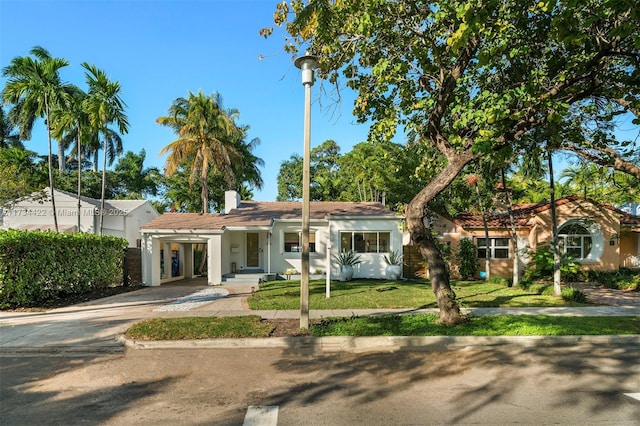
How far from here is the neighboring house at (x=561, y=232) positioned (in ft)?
64.0

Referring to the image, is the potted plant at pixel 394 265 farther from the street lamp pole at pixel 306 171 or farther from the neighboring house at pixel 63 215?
the neighboring house at pixel 63 215

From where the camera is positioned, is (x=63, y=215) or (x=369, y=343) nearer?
(x=369, y=343)

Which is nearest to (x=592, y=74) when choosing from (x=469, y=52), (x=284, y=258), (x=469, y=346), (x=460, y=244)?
(x=469, y=52)

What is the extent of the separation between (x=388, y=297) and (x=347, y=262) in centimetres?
571

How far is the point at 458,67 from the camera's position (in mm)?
8188

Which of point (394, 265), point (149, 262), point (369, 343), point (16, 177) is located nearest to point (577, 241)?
point (394, 265)

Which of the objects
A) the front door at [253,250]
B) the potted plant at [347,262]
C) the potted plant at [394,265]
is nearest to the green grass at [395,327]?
the potted plant at [347,262]

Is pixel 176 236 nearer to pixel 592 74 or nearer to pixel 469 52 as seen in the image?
pixel 469 52

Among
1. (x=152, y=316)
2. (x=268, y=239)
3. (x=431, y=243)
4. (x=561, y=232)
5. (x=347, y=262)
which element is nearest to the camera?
(x=431, y=243)

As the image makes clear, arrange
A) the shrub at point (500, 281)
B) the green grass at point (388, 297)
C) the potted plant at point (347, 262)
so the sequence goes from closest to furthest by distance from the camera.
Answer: the green grass at point (388, 297) → the shrub at point (500, 281) → the potted plant at point (347, 262)

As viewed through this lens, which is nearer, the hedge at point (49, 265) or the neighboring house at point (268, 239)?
the hedge at point (49, 265)

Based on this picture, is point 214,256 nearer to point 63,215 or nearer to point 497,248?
point 63,215

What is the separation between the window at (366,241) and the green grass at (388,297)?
9.26 ft

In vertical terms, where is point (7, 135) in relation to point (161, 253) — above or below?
above
